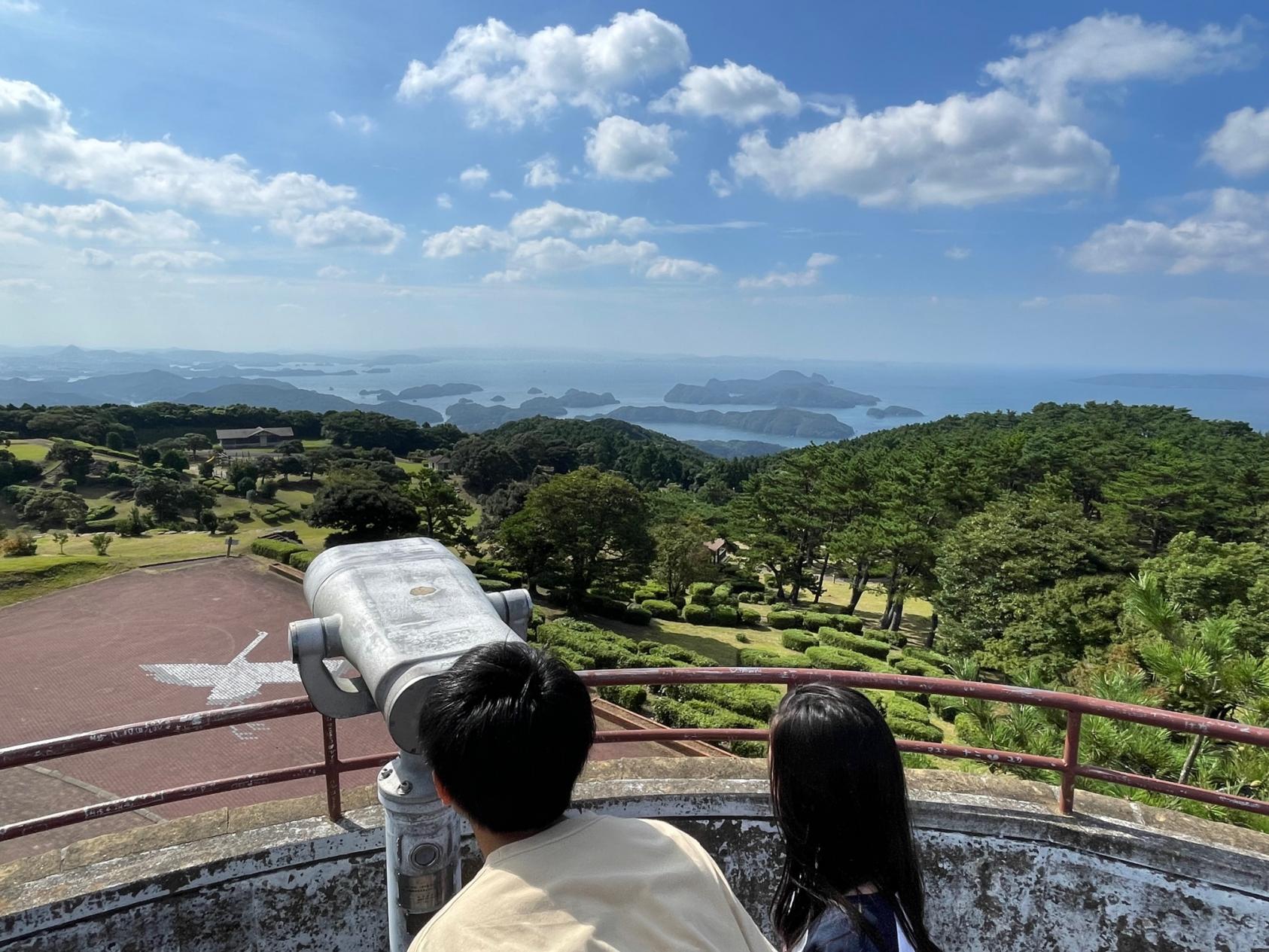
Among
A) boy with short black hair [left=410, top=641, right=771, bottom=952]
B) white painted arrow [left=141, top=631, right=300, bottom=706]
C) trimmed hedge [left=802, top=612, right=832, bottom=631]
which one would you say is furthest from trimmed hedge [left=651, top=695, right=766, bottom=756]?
trimmed hedge [left=802, top=612, right=832, bottom=631]

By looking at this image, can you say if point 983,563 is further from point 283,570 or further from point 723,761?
point 283,570

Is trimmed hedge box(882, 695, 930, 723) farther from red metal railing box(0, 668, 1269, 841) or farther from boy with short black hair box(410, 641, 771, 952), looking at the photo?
boy with short black hair box(410, 641, 771, 952)

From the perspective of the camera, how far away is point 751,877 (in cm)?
309

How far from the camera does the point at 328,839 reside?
8.99 feet

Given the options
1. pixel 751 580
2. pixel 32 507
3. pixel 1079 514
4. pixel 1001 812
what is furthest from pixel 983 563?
pixel 32 507

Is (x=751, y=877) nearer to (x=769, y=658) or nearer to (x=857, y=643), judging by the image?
(x=769, y=658)

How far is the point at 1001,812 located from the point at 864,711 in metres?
2.05

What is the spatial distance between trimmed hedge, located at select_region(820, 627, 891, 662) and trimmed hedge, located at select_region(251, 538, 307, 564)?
16094 mm

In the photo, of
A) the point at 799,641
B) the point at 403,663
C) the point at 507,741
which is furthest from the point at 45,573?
the point at 507,741

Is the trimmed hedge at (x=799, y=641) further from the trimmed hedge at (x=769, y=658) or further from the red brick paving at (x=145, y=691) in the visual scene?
the red brick paving at (x=145, y=691)

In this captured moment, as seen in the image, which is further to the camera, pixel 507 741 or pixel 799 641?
pixel 799 641

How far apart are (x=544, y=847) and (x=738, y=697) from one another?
11883mm

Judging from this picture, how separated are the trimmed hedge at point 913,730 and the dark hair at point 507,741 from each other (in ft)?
35.2

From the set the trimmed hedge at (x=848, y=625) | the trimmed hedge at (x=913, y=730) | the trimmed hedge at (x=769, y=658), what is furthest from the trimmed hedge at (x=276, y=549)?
the trimmed hedge at (x=913, y=730)
